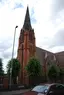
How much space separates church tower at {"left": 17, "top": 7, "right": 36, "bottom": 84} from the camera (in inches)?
2911

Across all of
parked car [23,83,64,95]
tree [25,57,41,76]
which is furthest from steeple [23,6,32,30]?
parked car [23,83,64,95]

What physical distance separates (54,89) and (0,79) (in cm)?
2696

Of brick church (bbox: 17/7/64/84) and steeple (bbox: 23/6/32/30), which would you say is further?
steeple (bbox: 23/6/32/30)

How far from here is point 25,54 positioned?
73938mm

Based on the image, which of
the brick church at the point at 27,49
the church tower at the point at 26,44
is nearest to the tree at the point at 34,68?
the brick church at the point at 27,49

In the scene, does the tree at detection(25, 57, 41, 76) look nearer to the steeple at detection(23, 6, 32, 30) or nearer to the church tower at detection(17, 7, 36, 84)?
the church tower at detection(17, 7, 36, 84)

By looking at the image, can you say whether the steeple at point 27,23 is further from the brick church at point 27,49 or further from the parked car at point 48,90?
the parked car at point 48,90

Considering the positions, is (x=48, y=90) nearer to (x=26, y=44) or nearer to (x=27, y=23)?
(x=26, y=44)

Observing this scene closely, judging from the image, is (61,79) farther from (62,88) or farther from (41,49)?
(62,88)

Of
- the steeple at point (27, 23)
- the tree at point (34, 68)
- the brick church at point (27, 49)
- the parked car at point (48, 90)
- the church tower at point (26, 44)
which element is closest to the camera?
the parked car at point (48, 90)

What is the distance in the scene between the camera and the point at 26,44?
74688 millimetres

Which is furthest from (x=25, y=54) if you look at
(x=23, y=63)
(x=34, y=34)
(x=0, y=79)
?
(x=0, y=79)

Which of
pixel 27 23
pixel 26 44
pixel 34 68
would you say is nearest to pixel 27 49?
pixel 26 44

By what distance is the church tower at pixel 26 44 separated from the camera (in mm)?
73938
